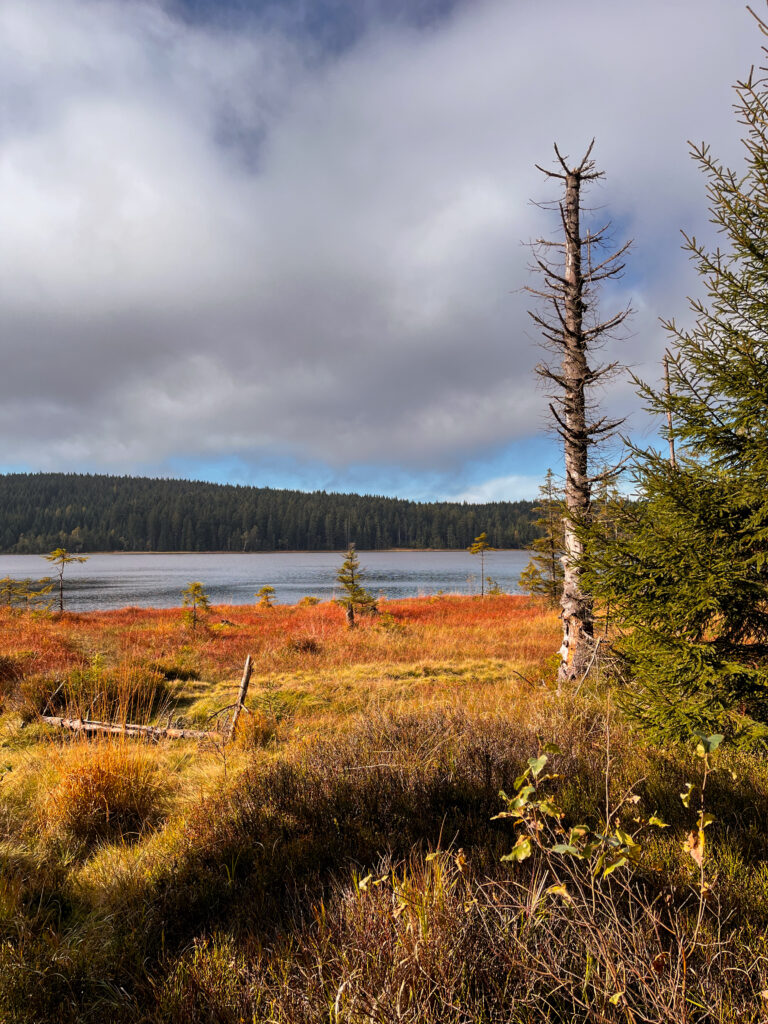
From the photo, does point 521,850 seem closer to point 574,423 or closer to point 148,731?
point 148,731

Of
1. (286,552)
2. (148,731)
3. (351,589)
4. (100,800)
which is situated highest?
(351,589)

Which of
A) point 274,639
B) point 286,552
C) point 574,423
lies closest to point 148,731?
point 574,423

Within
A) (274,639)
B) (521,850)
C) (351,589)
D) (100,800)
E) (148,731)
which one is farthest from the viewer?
(351,589)

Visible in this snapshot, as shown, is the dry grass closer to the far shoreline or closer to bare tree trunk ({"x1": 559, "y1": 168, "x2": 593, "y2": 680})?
bare tree trunk ({"x1": 559, "y1": 168, "x2": 593, "y2": 680})

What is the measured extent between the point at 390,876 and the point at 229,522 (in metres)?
135

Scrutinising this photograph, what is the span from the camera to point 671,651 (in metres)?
4.12

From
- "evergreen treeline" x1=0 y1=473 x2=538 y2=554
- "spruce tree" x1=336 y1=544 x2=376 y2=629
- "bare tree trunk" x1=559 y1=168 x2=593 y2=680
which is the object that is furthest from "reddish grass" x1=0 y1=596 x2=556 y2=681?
"evergreen treeline" x1=0 y1=473 x2=538 y2=554

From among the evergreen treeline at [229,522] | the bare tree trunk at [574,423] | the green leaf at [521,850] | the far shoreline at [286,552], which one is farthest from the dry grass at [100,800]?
the evergreen treeline at [229,522]

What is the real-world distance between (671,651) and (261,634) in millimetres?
15107

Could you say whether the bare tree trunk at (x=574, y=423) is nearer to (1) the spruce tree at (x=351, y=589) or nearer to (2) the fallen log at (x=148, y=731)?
(2) the fallen log at (x=148, y=731)

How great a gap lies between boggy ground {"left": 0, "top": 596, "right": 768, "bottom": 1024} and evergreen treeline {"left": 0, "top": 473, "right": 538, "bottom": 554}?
115869 millimetres

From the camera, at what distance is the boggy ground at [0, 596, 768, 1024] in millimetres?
1898

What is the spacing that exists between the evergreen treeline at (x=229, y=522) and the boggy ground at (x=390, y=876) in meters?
116

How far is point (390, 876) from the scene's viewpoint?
2.90 metres
